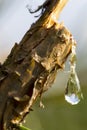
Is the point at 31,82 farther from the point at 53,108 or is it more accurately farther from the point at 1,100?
the point at 53,108

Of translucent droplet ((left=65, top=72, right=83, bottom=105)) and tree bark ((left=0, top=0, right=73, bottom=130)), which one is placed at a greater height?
tree bark ((left=0, top=0, right=73, bottom=130))

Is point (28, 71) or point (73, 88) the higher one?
point (28, 71)

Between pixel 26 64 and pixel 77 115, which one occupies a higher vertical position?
pixel 26 64

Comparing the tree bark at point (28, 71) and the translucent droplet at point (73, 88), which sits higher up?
the tree bark at point (28, 71)

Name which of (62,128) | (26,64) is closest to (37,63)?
(26,64)

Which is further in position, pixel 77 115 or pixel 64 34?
pixel 77 115

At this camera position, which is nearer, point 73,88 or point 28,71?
point 28,71

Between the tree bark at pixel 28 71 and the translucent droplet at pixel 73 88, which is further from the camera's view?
the translucent droplet at pixel 73 88

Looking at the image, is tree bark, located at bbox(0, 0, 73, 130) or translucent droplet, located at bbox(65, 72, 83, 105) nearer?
tree bark, located at bbox(0, 0, 73, 130)
